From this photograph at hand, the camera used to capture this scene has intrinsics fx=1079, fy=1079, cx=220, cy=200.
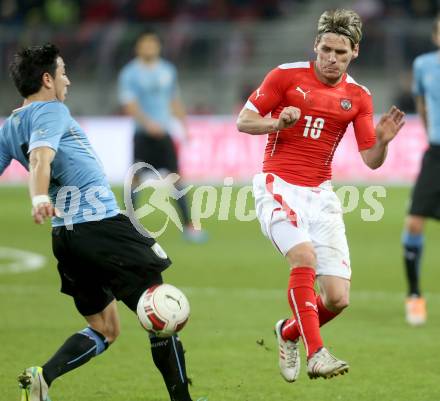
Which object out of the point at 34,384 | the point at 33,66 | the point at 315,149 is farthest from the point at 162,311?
the point at 315,149

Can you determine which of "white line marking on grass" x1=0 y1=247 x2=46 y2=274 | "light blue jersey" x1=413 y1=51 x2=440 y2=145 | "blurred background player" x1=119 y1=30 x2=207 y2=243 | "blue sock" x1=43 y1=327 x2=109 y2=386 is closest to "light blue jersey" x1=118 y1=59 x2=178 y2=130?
"blurred background player" x1=119 y1=30 x2=207 y2=243

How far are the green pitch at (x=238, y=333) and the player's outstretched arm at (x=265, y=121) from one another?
1385 millimetres

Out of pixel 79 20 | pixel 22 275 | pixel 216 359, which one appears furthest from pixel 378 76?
pixel 216 359

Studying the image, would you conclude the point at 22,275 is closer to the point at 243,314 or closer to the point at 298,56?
the point at 243,314

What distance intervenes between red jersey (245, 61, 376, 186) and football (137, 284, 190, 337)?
132 centimetres

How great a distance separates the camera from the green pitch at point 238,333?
22.2 feet

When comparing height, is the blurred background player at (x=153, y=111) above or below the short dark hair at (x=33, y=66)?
below

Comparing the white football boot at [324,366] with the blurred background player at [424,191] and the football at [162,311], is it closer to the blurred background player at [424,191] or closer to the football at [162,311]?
the football at [162,311]

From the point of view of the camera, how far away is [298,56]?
24094 mm

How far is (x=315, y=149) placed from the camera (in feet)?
22.1

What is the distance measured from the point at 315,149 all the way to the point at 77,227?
5.47 feet

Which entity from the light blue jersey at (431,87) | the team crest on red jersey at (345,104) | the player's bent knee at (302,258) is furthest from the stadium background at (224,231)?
the team crest on red jersey at (345,104)

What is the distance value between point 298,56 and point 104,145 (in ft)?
17.0

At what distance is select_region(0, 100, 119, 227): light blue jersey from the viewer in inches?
229
